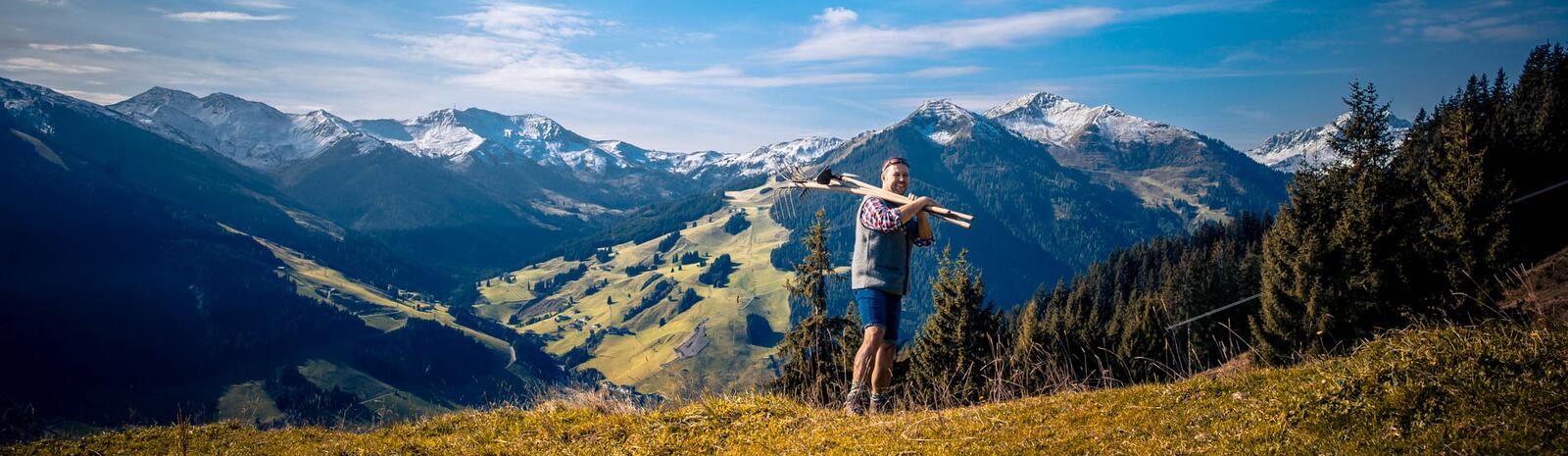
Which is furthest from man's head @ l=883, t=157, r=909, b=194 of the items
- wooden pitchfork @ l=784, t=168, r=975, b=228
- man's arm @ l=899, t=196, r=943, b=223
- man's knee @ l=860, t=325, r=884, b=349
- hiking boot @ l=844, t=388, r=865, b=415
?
hiking boot @ l=844, t=388, r=865, b=415

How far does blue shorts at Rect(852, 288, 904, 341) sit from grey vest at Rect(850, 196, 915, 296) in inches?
3.4

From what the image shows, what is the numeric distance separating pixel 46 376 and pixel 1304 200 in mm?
262418

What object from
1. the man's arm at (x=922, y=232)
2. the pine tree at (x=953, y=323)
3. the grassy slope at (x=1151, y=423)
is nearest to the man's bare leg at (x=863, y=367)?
the grassy slope at (x=1151, y=423)

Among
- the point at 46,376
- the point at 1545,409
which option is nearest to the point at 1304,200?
the point at 1545,409

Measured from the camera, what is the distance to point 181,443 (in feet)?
26.9

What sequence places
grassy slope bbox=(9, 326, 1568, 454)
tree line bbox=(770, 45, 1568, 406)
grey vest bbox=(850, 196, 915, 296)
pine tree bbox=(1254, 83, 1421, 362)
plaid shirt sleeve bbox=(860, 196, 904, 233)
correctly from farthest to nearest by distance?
pine tree bbox=(1254, 83, 1421, 362)
tree line bbox=(770, 45, 1568, 406)
grey vest bbox=(850, 196, 915, 296)
plaid shirt sleeve bbox=(860, 196, 904, 233)
grassy slope bbox=(9, 326, 1568, 454)

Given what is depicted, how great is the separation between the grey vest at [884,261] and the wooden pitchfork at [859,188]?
0.73ft

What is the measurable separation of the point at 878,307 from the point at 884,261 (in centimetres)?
50

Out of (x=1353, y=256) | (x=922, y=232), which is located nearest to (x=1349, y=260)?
(x=1353, y=256)

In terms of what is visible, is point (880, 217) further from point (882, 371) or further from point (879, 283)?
point (882, 371)

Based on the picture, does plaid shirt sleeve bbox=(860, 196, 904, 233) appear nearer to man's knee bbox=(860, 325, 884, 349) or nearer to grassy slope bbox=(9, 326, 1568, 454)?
man's knee bbox=(860, 325, 884, 349)

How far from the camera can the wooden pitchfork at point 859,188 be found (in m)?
7.29

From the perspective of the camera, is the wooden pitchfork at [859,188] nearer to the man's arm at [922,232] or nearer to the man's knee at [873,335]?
the man's arm at [922,232]

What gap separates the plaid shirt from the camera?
7.33 meters
